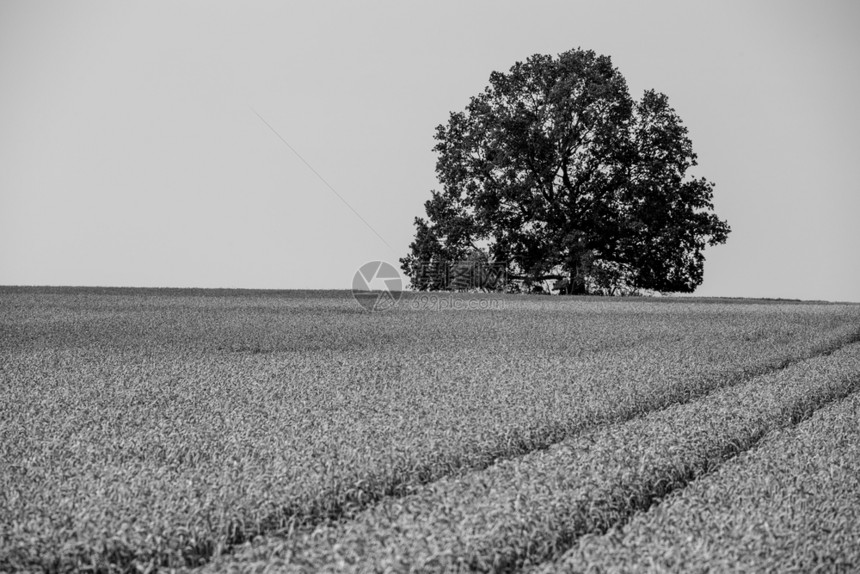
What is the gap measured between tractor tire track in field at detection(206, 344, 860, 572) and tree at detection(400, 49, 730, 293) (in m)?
25.7

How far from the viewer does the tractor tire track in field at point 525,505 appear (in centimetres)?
407

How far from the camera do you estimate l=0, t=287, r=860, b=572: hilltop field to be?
424cm

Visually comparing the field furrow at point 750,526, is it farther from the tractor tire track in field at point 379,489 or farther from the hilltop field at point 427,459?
the tractor tire track in field at point 379,489

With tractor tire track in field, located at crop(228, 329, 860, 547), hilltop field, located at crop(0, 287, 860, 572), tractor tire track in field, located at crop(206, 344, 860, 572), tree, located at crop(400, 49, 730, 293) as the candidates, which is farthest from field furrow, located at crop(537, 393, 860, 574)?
tree, located at crop(400, 49, 730, 293)

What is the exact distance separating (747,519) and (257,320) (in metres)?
14.1

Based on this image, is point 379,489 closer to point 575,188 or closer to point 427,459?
point 427,459

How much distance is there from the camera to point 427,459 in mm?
5746

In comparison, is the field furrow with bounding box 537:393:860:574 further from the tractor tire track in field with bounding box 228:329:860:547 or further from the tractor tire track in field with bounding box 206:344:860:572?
the tractor tire track in field with bounding box 228:329:860:547

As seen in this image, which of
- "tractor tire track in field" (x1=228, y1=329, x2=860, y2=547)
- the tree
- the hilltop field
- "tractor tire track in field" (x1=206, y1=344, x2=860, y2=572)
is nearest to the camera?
"tractor tire track in field" (x1=206, y1=344, x2=860, y2=572)

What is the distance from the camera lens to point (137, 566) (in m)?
4.05

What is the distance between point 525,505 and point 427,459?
3.66 ft

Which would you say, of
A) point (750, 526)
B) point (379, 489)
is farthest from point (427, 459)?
point (750, 526)

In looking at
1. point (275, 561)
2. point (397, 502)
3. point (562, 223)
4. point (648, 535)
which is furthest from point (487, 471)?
point (562, 223)

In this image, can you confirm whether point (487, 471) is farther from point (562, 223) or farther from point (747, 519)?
point (562, 223)
